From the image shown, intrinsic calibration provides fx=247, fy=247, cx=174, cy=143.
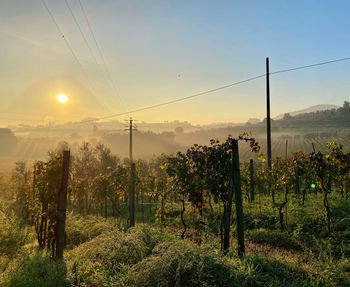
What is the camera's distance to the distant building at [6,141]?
15544 centimetres

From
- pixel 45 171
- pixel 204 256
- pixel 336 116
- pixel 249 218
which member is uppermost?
pixel 336 116

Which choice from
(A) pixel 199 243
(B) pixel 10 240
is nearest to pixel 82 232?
(B) pixel 10 240

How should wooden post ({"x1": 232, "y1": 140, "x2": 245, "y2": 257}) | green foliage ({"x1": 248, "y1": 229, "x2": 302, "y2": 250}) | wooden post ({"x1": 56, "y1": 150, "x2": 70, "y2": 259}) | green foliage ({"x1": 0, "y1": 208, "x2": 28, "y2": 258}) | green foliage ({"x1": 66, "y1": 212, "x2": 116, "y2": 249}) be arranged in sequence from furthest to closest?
green foliage ({"x1": 66, "y1": 212, "x2": 116, "y2": 249})
green foliage ({"x1": 248, "y1": 229, "x2": 302, "y2": 250})
green foliage ({"x1": 0, "y1": 208, "x2": 28, "y2": 258})
wooden post ({"x1": 56, "y1": 150, "x2": 70, "y2": 259})
wooden post ({"x1": 232, "y1": 140, "x2": 245, "y2": 257})

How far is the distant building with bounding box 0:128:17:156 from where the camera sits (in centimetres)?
15544

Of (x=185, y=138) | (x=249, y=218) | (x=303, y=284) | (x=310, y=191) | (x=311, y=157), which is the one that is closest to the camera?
(x=303, y=284)

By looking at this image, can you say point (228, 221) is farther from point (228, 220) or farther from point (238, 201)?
point (238, 201)

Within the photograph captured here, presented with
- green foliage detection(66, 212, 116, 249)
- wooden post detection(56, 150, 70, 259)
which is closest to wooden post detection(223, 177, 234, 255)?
green foliage detection(66, 212, 116, 249)

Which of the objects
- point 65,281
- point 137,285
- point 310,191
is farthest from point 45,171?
point 310,191

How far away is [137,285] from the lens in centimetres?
388

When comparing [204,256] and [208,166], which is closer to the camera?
[204,256]

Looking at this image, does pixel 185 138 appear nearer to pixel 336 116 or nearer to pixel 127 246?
pixel 336 116

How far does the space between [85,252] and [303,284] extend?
416cm

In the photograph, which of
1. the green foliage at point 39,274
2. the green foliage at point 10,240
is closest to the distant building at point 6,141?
the green foliage at point 10,240

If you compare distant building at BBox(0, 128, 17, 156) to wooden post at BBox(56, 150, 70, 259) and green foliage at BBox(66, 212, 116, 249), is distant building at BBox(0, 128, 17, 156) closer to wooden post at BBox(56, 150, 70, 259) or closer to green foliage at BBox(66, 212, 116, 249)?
green foliage at BBox(66, 212, 116, 249)
